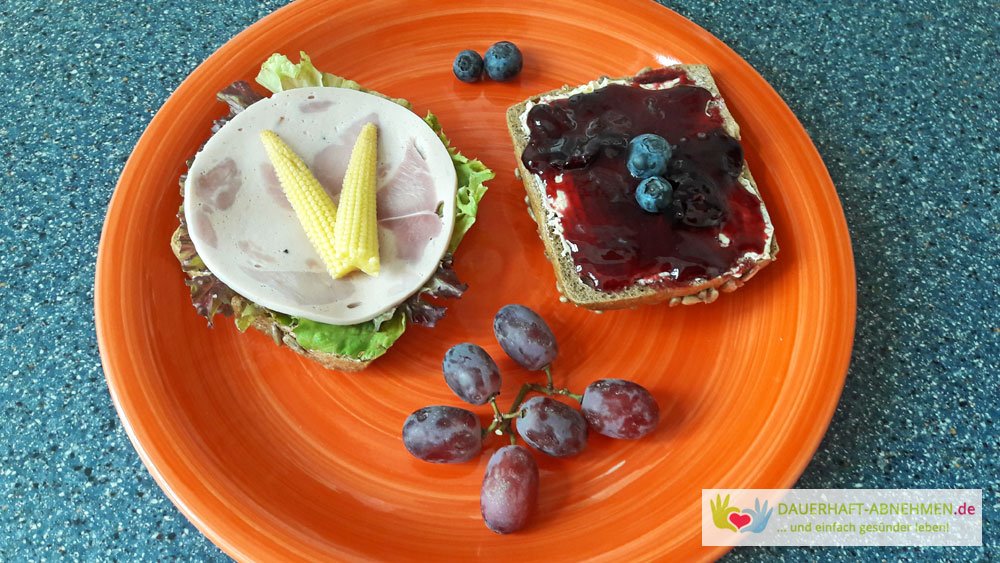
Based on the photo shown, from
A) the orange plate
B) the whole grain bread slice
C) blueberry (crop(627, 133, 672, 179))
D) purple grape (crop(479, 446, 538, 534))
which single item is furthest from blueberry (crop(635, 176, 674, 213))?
purple grape (crop(479, 446, 538, 534))

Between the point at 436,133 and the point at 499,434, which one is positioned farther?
the point at 436,133

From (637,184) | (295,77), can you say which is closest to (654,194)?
(637,184)

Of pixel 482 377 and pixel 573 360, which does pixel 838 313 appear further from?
pixel 482 377

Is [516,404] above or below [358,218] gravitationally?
below

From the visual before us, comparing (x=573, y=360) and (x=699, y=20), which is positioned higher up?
(x=699, y=20)

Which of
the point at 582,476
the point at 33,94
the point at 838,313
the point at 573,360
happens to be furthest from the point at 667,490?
the point at 33,94

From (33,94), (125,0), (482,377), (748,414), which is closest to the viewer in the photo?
(482,377)

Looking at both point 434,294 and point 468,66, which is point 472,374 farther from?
point 468,66
